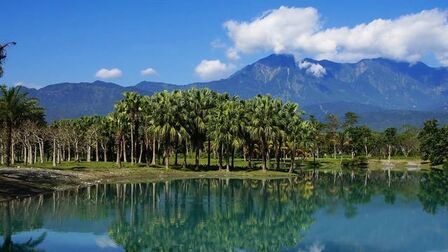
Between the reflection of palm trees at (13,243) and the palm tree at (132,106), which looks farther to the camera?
the palm tree at (132,106)

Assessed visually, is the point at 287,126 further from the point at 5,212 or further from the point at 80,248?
the point at 80,248

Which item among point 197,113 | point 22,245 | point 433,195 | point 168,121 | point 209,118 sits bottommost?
point 433,195

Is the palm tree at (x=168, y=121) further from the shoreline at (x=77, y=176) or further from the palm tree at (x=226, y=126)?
the shoreline at (x=77, y=176)

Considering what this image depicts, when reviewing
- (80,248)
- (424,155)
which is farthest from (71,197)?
(424,155)

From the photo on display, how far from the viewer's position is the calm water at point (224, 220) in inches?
1423

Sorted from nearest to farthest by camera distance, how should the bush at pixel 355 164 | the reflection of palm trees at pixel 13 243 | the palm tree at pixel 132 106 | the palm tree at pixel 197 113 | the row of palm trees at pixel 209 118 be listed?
1. the reflection of palm trees at pixel 13 243
2. the row of palm trees at pixel 209 118
3. the palm tree at pixel 197 113
4. the palm tree at pixel 132 106
5. the bush at pixel 355 164

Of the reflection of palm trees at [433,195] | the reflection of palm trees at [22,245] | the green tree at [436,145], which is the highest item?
the green tree at [436,145]

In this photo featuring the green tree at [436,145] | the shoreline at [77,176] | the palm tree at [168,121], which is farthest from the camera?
the green tree at [436,145]

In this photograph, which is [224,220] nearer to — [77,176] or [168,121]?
[77,176]

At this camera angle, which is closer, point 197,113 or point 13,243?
point 13,243

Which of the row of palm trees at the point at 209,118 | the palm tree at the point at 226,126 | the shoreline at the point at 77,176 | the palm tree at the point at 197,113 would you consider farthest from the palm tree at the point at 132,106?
the palm tree at the point at 226,126

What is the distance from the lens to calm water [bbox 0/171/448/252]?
36156mm

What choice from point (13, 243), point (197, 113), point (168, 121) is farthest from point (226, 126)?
point (13, 243)

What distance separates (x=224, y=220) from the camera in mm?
46312
